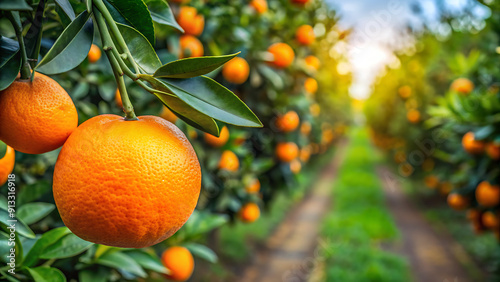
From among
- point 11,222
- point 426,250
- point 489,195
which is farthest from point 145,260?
point 426,250

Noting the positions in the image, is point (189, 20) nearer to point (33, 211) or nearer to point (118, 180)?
point (33, 211)

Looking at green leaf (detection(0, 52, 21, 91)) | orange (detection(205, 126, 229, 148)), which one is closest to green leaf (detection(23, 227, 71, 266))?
green leaf (detection(0, 52, 21, 91))

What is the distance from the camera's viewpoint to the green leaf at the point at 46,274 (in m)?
0.69

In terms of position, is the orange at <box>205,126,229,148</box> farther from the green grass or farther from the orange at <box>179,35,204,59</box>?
the green grass

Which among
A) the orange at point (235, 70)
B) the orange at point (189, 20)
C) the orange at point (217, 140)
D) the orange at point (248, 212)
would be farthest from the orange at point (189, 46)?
the orange at point (248, 212)

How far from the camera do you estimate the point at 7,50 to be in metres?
0.52

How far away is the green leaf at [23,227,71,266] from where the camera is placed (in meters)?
0.75

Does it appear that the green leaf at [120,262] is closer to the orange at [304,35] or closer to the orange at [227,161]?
the orange at [227,161]

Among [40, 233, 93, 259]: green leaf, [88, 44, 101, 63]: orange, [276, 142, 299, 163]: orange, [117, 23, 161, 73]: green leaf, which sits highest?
[117, 23, 161, 73]: green leaf

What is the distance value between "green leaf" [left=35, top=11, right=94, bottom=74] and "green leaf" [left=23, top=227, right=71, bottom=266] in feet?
1.49

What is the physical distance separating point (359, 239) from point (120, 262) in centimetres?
438

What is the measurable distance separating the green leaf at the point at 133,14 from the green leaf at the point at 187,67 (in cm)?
14

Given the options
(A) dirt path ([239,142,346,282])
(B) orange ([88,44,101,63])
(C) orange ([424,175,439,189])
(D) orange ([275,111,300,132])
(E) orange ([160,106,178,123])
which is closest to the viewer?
(B) orange ([88,44,101,63])

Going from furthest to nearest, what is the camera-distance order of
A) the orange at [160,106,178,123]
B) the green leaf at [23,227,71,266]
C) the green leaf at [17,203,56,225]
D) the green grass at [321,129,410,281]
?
the green grass at [321,129,410,281] < the orange at [160,106,178,123] < the green leaf at [17,203,56,225] < the green leaf at [23,227,71,266]
